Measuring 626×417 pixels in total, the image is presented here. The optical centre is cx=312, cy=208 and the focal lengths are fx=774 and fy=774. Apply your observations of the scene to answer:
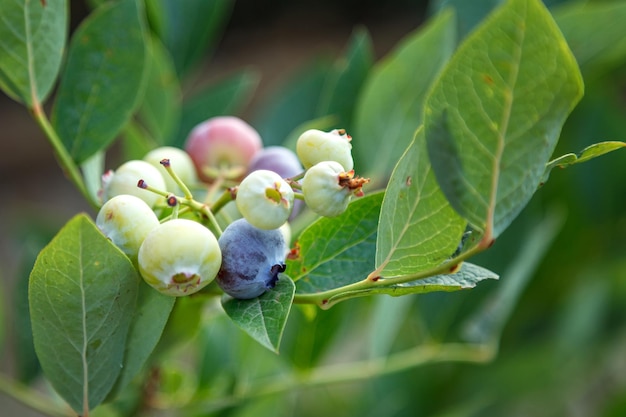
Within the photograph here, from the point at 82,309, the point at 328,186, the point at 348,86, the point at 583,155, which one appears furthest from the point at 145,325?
the point at 348,86

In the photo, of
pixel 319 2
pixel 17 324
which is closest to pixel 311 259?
pixel 17 324

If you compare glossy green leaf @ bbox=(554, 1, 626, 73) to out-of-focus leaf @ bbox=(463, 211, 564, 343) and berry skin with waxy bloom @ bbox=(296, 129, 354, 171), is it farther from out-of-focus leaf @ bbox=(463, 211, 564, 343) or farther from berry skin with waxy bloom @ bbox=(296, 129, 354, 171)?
berry skin with waxy bloom @ bbox=(296, 129, 354, 171)

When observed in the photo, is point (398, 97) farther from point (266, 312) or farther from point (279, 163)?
point (266, 312)

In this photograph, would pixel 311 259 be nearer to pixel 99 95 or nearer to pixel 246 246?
pixel 246 246

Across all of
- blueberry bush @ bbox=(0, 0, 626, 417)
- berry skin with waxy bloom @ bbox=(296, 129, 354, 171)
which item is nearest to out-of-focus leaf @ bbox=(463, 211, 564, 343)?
blueberry bush @ bbox=(0, 0, 626, 417)

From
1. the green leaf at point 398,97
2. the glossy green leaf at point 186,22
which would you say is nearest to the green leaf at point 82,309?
the green leaf at point 398,97

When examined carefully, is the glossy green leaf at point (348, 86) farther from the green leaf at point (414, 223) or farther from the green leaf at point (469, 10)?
the green leaf at point (414, 223)
